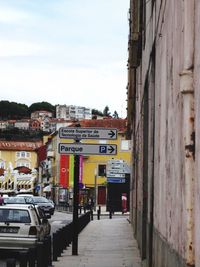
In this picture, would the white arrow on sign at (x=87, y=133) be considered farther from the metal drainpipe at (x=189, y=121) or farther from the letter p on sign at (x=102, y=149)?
the metal drainpipe at (x=189, y=121)

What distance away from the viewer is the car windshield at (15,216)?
1848 centimetres

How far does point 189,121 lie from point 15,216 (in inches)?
523

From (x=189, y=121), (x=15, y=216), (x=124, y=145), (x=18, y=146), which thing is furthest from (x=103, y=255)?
(x=18, y=146)

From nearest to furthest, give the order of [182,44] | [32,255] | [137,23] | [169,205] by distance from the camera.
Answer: [182,44] < [169,205] < [32,255] < [137,23]

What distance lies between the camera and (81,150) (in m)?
18.3

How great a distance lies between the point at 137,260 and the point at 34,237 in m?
2.57

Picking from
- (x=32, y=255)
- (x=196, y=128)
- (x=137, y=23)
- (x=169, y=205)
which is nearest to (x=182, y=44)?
A: (x=196, y=128)

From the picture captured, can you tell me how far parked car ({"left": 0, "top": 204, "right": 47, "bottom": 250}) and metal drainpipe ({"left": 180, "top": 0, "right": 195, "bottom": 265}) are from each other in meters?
12.1

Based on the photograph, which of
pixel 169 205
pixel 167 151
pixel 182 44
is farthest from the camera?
pixel 167 151

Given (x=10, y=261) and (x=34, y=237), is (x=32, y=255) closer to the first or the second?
(x=10, y=261)

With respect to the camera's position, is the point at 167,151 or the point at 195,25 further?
the point at 167,151

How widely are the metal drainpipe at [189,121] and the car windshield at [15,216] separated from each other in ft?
42.0

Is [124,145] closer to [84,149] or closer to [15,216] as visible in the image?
[15,216]

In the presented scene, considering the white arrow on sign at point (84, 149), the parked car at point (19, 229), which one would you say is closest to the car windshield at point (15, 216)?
the parked car at point (19, 229)
